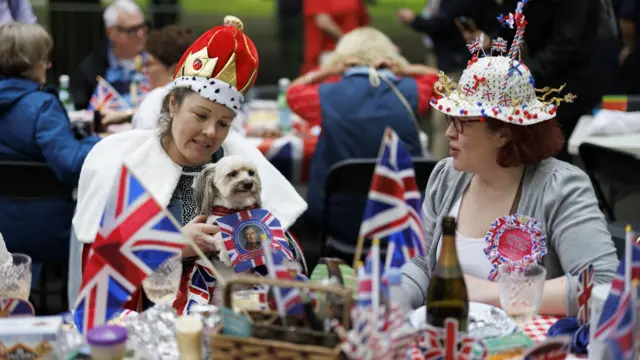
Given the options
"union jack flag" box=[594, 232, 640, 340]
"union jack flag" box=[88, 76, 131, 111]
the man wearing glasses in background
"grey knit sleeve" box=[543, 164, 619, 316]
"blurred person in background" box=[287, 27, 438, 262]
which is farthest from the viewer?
the man wearing glasses in background

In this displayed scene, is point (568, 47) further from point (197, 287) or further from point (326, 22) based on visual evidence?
point (197, 287)

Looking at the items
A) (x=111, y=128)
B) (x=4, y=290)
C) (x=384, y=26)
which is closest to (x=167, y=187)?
(x=4, y=290)

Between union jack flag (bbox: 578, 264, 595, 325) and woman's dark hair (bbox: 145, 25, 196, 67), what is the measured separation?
10.4ft

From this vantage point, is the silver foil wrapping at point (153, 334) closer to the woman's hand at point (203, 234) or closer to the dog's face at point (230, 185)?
the woman's hand at point (203, 234)

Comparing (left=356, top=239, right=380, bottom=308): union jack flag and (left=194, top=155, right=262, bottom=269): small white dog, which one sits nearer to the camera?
(left=356, top=239, right=380, bottom=308): union jack flag

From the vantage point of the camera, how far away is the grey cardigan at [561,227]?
111 inches

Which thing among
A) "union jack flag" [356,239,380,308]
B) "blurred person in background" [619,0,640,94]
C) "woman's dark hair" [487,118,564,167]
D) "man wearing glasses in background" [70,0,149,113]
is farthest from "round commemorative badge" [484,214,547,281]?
"blurred person in background" [619,0,640,94]

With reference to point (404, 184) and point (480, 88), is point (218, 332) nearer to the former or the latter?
point (404, 184)

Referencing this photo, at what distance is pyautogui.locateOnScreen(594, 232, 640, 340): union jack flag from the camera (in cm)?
197

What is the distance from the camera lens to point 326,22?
8523mm

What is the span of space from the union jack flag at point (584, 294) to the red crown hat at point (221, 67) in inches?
50.9

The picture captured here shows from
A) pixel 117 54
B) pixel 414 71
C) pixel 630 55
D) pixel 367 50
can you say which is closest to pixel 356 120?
pixel 367 50

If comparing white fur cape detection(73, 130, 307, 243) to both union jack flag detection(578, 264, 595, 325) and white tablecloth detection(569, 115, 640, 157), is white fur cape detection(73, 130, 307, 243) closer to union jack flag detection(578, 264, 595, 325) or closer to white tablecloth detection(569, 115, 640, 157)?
union jack flag detection(578, 264, 595, 325)

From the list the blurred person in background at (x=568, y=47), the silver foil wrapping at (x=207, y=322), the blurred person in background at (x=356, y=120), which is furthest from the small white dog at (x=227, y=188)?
the blurred person in background at (x=568, y=47)
